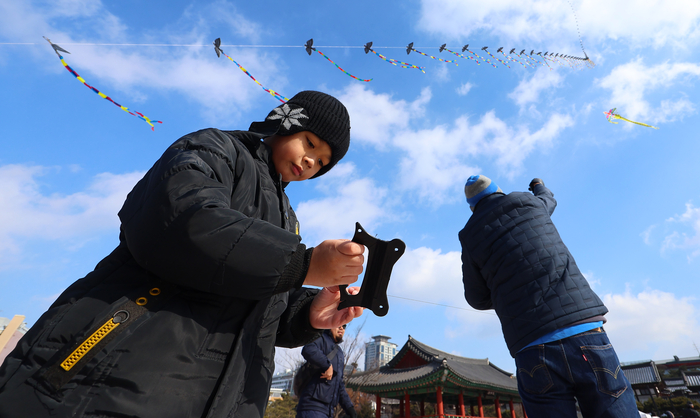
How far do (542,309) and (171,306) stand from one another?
6.27 feet

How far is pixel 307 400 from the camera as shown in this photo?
467 cm

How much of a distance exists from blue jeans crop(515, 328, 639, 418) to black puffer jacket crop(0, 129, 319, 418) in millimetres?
1629

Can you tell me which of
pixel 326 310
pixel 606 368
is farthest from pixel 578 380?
pixel 326 310

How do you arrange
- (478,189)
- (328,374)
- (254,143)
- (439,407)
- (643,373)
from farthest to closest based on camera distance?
(643,373) < (439,407) < (328,374) < (478,189) < (254,143)

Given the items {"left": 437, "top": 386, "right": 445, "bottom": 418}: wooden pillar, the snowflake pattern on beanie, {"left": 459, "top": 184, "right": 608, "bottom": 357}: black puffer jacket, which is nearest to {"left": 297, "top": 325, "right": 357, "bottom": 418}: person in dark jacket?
{"left": 459, "top": 184, "right": 608, "bottom": 357}: black puffer jacket

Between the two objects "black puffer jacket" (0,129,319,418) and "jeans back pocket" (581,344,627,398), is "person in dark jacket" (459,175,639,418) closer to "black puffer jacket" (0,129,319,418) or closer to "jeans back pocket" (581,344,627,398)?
"jeans back pocket" (581,344,627,398)

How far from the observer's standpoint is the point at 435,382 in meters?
14.5

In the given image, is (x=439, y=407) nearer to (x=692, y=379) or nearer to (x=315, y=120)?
(x=315, y=120)

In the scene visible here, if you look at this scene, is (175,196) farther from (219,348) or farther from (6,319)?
(6,319)

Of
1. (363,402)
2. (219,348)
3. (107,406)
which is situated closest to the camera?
(107,406)

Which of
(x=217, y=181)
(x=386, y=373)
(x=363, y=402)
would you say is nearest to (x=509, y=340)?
A: (x=217, y=181)

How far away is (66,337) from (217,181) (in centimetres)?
52

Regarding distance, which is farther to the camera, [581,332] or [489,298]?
[489,298]

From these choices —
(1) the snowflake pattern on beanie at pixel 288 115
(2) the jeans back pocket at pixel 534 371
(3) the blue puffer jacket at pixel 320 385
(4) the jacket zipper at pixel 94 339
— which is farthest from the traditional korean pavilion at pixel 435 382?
(4) the jacket zipper at pixel 94 339
